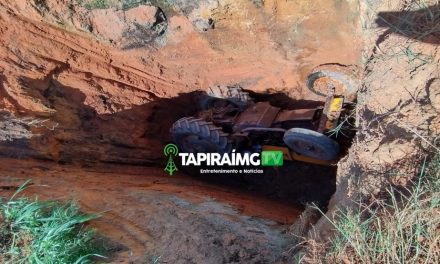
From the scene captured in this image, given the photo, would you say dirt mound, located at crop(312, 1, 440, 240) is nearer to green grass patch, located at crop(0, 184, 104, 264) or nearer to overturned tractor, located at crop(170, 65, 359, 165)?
overturned tractor, located at crop(170, 65, 359, 165)

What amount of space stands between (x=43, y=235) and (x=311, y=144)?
2841mm

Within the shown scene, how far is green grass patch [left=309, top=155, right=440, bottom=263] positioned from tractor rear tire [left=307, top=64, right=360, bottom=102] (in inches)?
99.4

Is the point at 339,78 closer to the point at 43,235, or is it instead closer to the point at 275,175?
the point at 275,175

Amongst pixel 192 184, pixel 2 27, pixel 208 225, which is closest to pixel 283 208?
pixel 192 184

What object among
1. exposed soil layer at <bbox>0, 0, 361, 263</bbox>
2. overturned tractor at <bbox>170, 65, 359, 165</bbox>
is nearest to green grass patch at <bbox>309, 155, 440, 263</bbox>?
exposed soil layer at <bbox>0, 0, 361, 263</bbox>

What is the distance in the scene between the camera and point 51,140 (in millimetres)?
4977

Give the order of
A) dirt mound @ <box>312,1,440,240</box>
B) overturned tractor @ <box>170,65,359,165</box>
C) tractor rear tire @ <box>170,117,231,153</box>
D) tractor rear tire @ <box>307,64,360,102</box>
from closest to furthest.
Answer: dirt mound @ <box>312,1,440,240</box> < overturned tractor @ <box>170,65,359,165</box> < tractor rear tire @ <box>307,64,360,102</box> < tractor rear tire @ <box>170,117,231,153</box>

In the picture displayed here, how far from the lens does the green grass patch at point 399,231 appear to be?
239 centimetres

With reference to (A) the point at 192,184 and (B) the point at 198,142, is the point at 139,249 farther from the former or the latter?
(B) the point at 198,142

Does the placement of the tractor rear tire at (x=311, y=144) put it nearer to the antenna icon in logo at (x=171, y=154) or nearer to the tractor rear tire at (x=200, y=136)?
the tractor rear tire at (x=200, y=136)

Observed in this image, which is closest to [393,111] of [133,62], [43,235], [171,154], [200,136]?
[200,136]

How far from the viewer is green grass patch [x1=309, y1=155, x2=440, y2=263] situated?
94.3 inches

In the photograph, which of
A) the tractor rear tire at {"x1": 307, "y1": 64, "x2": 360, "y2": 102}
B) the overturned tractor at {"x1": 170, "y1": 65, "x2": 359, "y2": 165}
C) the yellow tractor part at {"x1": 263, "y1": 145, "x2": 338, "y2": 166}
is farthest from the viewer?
the tractor rear tire at {"x1": 307, "y1": 64, "x2": 360, "y2": 102}

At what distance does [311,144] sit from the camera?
4.66 meters
